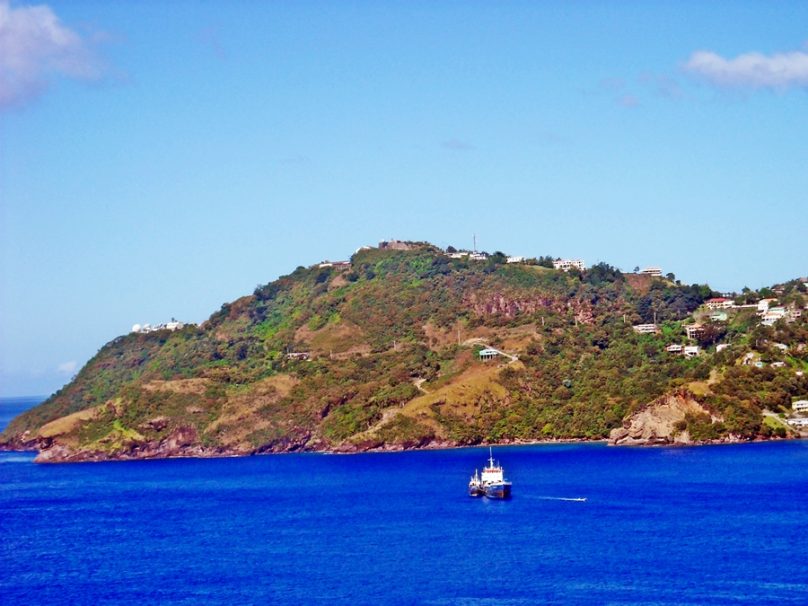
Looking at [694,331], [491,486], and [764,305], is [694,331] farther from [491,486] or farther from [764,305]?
[491,486]

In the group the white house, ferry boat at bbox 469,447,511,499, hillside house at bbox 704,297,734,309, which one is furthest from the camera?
hillside house at bbox 704,297,734,309

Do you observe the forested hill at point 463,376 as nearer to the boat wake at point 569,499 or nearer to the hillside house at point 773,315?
the hillside house at point 773,315

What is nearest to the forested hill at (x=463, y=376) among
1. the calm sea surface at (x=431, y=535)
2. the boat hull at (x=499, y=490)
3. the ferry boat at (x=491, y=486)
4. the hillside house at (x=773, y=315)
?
the hillside house at (x=773, y=315)

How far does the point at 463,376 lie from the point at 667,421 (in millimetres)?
31659

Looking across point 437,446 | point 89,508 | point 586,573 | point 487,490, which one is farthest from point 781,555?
point 437,446

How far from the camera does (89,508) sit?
355 ft

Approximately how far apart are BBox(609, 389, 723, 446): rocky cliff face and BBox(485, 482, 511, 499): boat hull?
149 ft

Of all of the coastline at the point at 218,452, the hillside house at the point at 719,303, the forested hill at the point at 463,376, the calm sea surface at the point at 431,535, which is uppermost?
the hillside house at the point at 719,303

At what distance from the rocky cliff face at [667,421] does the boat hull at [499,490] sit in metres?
45.6

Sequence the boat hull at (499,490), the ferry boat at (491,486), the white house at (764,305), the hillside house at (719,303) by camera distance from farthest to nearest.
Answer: the hillside house at (719,303)
the white house at (764,305)
the ferry boat at (491,486)
the boat hull at (499,490)

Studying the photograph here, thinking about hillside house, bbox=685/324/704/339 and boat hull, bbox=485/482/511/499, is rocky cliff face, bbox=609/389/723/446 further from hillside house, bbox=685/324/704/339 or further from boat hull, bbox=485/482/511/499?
boat hull, bbox=485/482/511/499

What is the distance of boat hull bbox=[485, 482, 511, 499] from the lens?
98500 mm

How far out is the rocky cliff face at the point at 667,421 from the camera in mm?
138625

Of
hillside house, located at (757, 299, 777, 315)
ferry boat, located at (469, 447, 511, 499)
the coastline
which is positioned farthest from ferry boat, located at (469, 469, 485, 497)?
hillside house, located at (757, 299, 777, 315)
